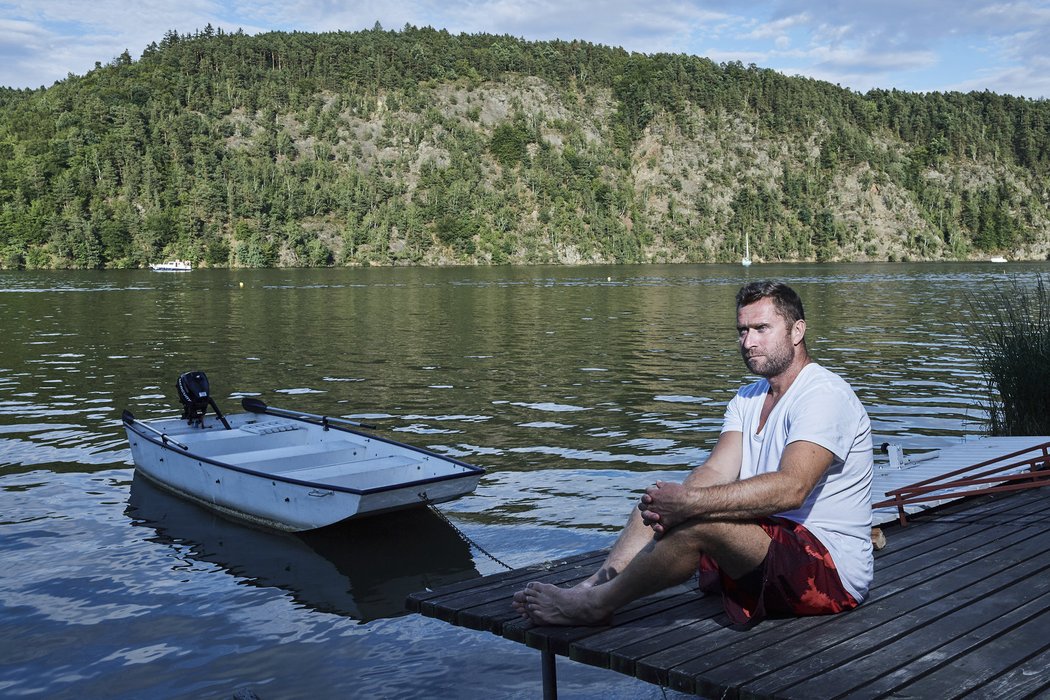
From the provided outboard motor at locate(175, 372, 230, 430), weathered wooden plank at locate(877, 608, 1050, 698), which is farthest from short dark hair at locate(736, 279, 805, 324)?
outboard motor at locate(175, 372, 230, 430)

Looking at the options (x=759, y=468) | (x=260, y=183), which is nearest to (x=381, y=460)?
(x=759, y=468)

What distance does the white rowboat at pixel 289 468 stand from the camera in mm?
10328

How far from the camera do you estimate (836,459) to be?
4.60 metres

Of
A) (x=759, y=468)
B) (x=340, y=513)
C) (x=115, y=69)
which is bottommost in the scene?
(x=340, y=513)

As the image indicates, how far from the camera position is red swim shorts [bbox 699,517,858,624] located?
14.9 ft

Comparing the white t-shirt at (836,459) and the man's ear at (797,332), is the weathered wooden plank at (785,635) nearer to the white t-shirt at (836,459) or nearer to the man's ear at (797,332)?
the white t-shirt at (836,459)

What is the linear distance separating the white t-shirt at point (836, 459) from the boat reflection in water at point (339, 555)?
529cm

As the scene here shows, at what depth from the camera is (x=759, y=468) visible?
4984mm

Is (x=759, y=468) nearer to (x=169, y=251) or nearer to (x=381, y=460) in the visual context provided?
(x=381, y=460)

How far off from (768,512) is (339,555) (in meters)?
7.28

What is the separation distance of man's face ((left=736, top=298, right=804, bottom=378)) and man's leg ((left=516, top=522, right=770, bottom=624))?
91 cm

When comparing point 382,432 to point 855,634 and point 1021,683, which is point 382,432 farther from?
point 1021,683

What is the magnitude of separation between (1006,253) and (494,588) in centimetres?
20576

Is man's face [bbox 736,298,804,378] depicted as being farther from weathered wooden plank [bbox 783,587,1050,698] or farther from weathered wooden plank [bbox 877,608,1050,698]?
weathered wooden plank [bbox 877,608,1050,698]
